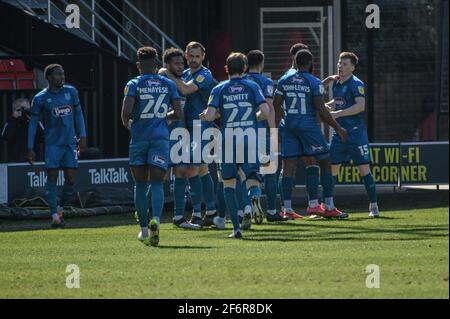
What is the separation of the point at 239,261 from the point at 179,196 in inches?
173

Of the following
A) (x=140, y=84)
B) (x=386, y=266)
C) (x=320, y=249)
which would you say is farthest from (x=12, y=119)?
(x=386, y=266)

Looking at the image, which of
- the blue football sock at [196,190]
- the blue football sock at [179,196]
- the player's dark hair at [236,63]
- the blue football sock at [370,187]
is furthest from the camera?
the blue football sock at [370,187]

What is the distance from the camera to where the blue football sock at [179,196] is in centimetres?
1769

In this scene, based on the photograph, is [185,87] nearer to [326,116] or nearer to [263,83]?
[263,83]

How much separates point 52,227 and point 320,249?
215 inches

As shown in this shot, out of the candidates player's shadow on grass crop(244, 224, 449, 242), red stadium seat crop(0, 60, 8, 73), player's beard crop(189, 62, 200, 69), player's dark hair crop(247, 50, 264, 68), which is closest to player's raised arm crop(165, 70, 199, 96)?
player's beard crop(189, 62, 200, 69)

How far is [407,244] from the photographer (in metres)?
14.8

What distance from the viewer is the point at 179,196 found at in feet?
58.1

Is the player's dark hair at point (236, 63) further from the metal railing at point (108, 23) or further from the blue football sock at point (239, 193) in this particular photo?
the metal railing at point (108, 23)

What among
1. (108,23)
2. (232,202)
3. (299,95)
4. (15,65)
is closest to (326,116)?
(299,95)

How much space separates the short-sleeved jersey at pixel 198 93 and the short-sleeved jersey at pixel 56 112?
1833mm

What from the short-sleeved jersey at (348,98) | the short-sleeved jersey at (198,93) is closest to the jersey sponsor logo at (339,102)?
the short-sleeved jersey at (348,98)

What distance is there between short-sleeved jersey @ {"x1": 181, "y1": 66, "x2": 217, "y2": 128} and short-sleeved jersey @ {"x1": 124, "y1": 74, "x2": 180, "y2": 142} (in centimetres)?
202
